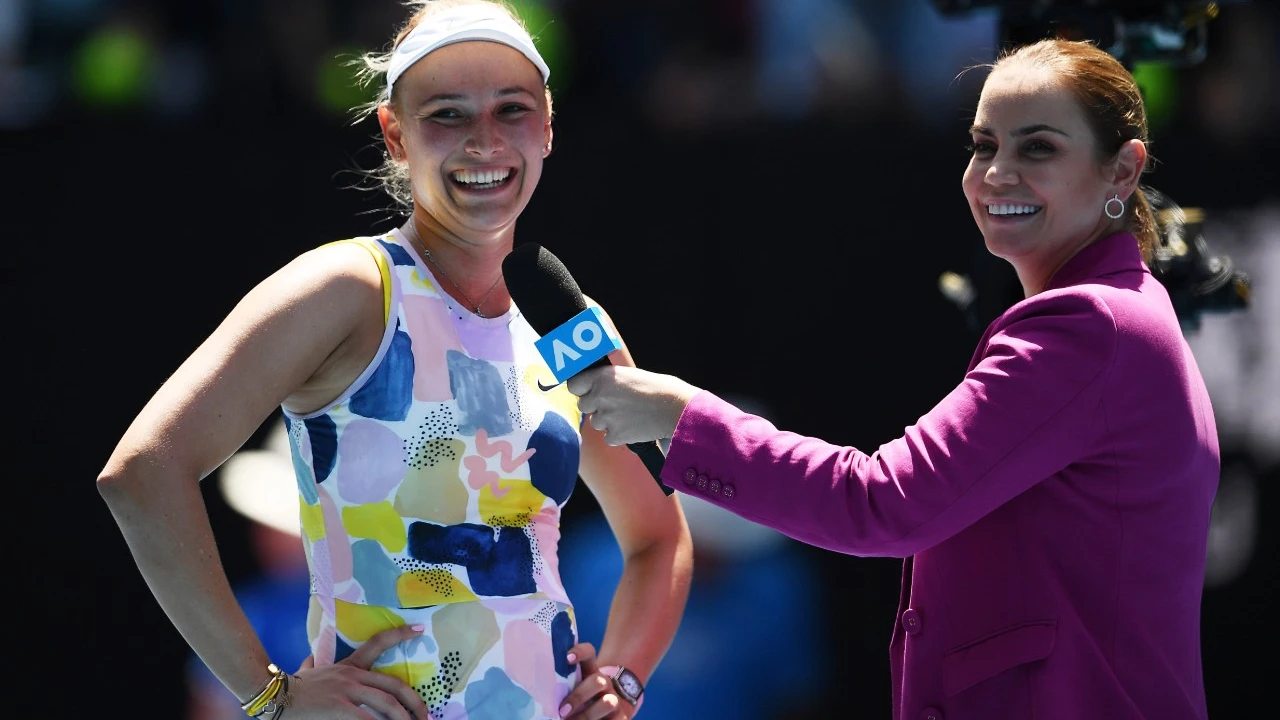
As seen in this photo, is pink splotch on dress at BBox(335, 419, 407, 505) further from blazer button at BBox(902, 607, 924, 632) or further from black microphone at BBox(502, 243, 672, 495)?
blazer button at BBox(902, 607, 924, 632)

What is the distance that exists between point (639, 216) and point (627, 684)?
7.94ft

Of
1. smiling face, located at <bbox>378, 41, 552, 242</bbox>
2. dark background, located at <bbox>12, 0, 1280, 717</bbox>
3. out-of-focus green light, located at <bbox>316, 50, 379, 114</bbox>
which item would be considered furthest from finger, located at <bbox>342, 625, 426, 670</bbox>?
out-of-focus green light, located at <bbox>316, 50, 379, 114</bbox>

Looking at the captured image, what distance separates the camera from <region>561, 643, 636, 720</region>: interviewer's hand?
2.23m

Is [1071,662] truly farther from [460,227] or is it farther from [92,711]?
[92,711]

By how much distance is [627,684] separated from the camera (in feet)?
7.83

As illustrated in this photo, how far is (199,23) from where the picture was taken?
463cm

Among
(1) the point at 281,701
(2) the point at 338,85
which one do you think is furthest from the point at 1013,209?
(2) the point at 338,85

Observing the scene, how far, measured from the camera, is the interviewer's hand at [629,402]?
1.98m

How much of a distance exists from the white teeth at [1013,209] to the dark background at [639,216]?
6.63 feet

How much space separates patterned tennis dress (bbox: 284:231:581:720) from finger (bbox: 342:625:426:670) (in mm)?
28

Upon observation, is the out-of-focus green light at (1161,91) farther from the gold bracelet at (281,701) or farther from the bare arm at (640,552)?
the gold bracelet at (281,701)

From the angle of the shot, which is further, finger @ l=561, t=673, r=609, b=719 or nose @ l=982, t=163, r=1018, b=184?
finger @ l=561, t=673, r=609, b=719

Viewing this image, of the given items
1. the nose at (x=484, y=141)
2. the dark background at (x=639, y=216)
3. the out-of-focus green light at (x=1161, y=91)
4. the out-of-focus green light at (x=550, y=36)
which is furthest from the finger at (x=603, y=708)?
the out-of-focus green light at (x=1161, y=91)

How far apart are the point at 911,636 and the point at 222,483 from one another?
2.87 metres
